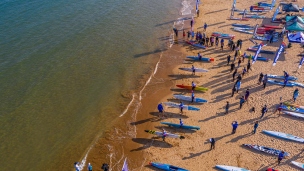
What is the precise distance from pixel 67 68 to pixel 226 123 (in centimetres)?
2017

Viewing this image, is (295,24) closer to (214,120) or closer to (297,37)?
(297,37)

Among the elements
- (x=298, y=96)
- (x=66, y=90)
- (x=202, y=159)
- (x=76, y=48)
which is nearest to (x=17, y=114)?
(x=66, y=90)

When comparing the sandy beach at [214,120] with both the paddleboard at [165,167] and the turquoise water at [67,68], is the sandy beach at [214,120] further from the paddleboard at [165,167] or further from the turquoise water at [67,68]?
the turquoise water at [67,68]

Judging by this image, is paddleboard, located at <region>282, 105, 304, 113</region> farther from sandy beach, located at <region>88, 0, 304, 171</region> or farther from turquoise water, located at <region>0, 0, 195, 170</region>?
turquoise water, located at <region>0, 0, 195, 170</region>

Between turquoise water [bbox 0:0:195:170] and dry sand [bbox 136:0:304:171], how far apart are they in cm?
550

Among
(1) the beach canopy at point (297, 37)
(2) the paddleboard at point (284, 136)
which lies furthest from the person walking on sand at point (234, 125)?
(1) the beach canopy at point (297, 37)

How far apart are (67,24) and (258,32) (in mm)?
29483

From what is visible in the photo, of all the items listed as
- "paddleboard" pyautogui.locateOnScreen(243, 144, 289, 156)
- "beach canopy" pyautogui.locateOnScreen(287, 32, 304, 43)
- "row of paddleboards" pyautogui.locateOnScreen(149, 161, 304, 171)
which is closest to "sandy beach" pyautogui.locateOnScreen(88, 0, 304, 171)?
"paddleboard" pyautogui.locateOnScreen(243, 144, 289, 156)

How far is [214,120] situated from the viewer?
79.2 feet

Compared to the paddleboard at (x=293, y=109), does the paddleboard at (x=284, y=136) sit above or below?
below

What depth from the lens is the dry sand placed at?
67.8ft

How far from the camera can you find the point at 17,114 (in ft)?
84.5

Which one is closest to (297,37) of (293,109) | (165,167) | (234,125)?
(293,109)

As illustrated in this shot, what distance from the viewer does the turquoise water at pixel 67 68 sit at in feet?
76.8
